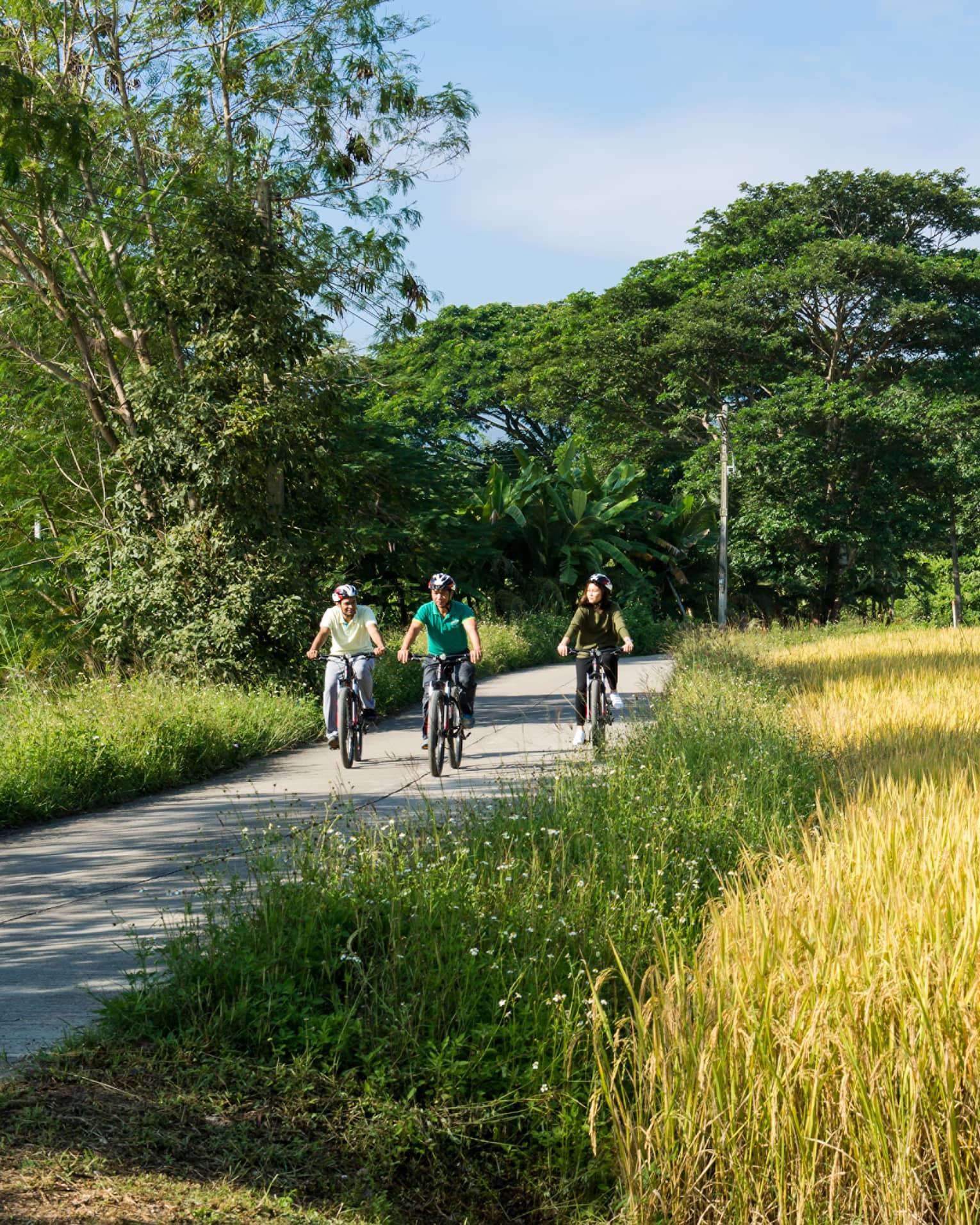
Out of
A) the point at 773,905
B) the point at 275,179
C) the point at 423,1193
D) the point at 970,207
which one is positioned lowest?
the point at 423,1193

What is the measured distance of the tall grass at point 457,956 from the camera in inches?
168

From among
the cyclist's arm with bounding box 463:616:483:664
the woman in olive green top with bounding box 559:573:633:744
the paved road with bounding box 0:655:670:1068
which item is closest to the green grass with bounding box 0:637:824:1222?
the paved road with bounding box 0:655:670:1068

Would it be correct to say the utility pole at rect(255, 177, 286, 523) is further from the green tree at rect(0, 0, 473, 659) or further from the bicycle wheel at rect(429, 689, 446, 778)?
the bicycle wheel at rect(429, 689, 446, 778)

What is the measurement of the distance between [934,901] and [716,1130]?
4.12 ft

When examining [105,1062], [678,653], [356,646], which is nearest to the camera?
[105,1062]

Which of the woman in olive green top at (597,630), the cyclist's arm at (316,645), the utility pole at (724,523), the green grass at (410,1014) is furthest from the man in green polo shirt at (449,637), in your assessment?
the utility pole at (724,523)

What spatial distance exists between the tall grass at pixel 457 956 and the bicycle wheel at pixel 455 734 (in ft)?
14.7

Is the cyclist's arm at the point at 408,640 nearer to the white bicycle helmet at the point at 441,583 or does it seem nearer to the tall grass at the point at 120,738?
the white bicycle helmet at the point at 441,583

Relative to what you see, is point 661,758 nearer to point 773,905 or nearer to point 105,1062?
point 773,905

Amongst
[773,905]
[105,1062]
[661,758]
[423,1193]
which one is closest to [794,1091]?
[773,905]

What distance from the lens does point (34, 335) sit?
21.7 meters

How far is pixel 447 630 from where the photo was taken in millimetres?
11750

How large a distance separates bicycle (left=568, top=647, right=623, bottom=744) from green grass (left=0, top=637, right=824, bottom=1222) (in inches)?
228

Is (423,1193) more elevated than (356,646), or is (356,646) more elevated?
(356,646)
